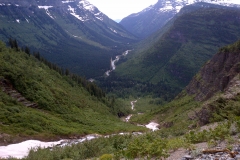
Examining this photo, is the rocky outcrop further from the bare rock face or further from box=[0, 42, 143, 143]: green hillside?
the bare rock face

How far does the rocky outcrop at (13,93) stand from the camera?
37.7 meters

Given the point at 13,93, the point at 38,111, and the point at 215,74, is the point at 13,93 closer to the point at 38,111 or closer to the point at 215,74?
the point at 38,111

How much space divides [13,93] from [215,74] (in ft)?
195

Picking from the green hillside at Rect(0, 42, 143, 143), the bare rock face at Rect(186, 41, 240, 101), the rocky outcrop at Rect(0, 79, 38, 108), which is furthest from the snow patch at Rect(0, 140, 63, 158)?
the bare rock face at Rect(186, 41, 240, 101)

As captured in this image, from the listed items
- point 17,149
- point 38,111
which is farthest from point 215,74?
point 17,149

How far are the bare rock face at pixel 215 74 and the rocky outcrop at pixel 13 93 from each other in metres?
43.3

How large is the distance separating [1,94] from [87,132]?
15458 millimetres

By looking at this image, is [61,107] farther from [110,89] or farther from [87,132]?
[110,89]

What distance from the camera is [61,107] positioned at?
149ft

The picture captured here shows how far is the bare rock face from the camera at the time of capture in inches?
2315

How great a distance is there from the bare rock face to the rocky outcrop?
142 feet

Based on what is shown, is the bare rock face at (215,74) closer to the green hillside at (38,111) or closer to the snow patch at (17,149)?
the green hillside at (38,111)

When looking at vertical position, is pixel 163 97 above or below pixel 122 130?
above

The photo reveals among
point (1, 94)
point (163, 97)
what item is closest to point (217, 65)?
point (1, 94)
